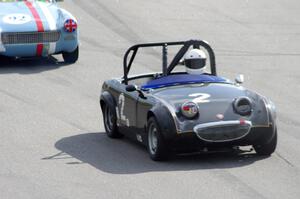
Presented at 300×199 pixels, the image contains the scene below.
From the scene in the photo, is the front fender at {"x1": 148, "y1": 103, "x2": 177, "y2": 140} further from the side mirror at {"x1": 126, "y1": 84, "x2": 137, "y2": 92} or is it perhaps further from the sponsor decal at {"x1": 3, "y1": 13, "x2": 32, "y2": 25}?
the sponsor decal at {"x1": 3, "y1": 13, "x2": 32, "y2": 25}

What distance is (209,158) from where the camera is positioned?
37.5ft

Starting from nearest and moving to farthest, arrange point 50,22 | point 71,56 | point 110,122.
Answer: point 110,122 < point 50,22 < point 71,56

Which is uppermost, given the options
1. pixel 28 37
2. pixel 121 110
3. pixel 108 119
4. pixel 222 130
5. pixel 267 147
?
pixel 222 130

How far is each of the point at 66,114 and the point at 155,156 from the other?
11.2 feet

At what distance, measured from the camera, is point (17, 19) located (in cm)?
1817

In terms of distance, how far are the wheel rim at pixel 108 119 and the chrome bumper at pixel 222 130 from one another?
2235 millimetres

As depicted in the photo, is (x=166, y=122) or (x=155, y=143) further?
(x=155, y=143)

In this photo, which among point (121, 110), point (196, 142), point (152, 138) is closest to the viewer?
point (196, 142)

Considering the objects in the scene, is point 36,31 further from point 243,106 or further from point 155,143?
point 243,106

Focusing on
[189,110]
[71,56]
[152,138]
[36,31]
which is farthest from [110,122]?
[71,56]

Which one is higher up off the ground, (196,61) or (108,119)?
Answer: (196,61)

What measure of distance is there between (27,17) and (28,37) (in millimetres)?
391

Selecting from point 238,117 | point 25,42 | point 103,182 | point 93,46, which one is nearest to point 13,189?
point 103,182

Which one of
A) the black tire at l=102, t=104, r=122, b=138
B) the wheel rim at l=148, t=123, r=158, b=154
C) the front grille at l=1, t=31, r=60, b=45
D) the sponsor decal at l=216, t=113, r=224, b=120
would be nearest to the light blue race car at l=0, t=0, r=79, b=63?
the front grille at l=1, t=31, r=60, b=45
